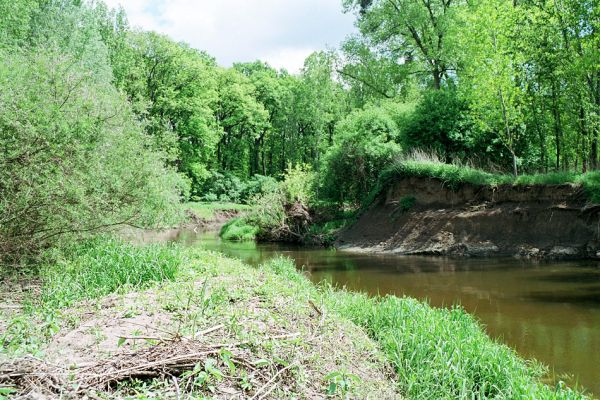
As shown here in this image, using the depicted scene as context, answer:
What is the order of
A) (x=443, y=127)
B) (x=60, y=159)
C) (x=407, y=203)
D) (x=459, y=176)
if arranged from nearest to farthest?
(x=60, y=159) < (x=459, y=176) < (x=407, y=203) < (x=443, y=127)

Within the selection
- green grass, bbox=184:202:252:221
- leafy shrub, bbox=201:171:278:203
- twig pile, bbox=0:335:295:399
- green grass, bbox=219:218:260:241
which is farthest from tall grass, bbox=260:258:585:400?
leafy shrub, bbox=201:171:278:203

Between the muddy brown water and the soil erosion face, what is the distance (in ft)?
4.44

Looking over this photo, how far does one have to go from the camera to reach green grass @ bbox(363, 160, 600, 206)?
18.0m

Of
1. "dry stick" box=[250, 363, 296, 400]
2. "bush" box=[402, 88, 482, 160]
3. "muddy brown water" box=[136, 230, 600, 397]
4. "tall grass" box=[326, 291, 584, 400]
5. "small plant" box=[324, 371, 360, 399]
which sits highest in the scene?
"bush" box=[402, 88, 482, 160]

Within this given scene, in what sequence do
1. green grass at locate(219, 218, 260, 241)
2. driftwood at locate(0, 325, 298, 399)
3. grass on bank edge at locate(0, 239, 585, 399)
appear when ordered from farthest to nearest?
green grass at locate(219, 218, 260, 241) → grass on bank edge at locate(0, 239, 585, 399) → driftwood at locate(0, 325, 298, 399)

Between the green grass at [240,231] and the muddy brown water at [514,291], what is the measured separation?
8803 millimetres

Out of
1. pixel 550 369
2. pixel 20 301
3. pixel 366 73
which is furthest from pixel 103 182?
pixel 366 73

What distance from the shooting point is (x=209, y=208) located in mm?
44562

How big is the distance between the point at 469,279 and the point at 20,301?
37.4 feet

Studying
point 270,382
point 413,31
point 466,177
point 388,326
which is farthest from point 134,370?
point 413,31

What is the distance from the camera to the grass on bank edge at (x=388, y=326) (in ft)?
17.0

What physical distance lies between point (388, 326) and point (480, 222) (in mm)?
14842

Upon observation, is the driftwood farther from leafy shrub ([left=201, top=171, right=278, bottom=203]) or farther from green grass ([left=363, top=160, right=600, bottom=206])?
leafy shrub ([left=201, top=171, right=278, bottom=203])

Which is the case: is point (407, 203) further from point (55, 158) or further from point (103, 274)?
point (103, 274)
